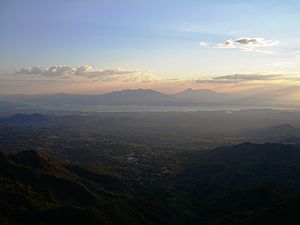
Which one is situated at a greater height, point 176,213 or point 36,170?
point 36,170

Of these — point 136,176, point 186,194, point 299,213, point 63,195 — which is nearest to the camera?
point 299,213

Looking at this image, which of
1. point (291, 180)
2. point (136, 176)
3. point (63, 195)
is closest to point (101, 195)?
point (63, 195)

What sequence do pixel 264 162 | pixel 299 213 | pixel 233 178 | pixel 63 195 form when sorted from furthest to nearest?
1. pixel 264 162
2. pixel 233 178
3. pixel 63 195
4. pixel 299 213

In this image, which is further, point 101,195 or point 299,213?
point 101,195

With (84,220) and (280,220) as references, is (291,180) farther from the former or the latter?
(84,220)

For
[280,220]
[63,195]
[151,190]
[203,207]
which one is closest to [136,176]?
[151,190]

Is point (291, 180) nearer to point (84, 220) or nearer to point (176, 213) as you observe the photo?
point (176, 213)
